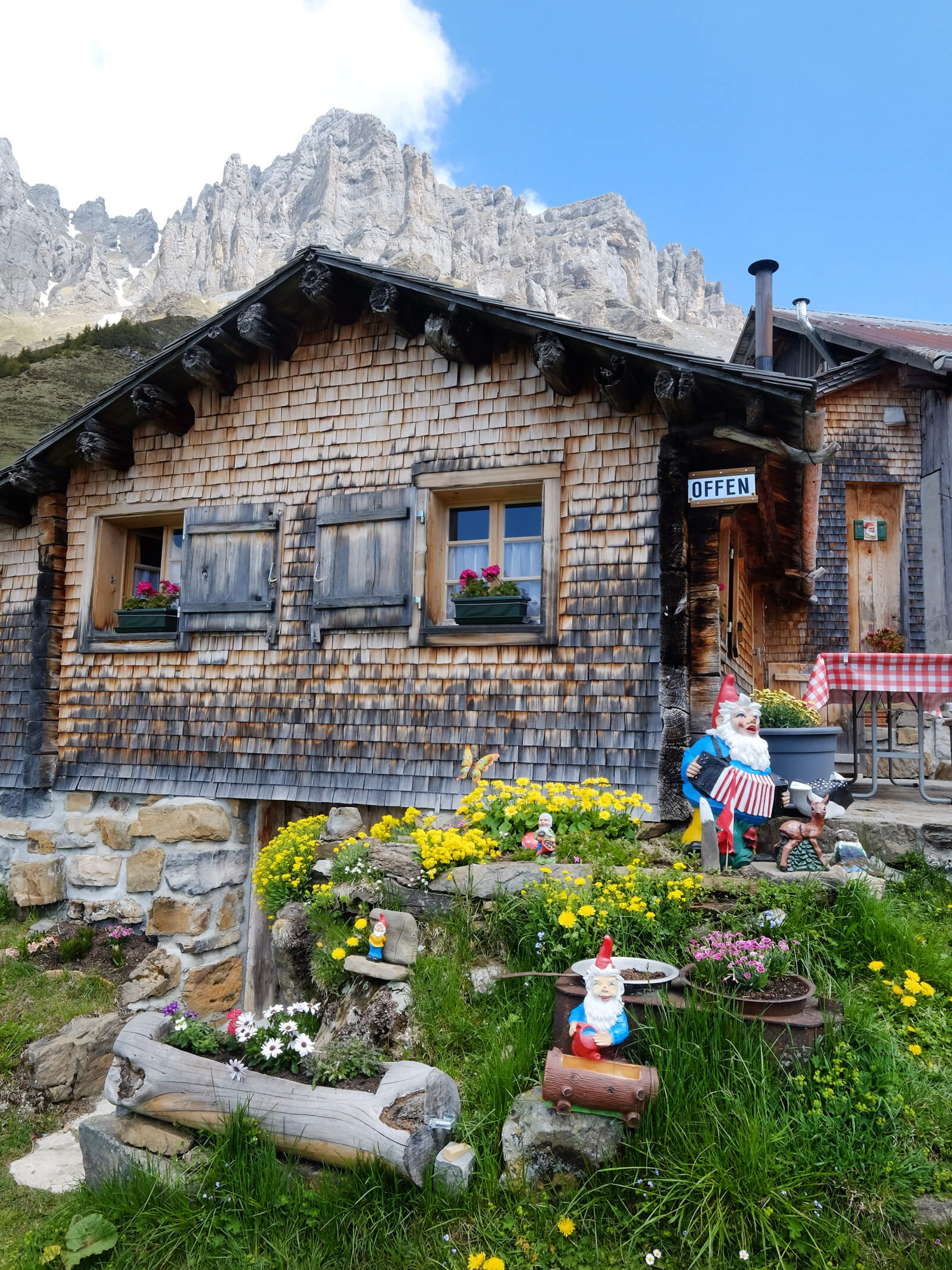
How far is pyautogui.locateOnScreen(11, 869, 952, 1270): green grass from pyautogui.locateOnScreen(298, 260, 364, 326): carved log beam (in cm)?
578

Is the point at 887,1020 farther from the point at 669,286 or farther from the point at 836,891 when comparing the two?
the point at 669,286

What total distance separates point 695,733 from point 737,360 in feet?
43.7

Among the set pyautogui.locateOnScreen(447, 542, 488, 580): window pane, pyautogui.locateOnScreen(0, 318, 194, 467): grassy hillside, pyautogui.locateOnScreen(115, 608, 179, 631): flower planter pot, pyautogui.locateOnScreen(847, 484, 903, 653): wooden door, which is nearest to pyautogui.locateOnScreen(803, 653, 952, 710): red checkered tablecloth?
pyautogui.locateOnScreen(447, 542, 488, 580): window pane

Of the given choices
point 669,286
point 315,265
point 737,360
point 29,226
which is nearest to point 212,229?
point 29,226

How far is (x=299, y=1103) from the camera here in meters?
3.38

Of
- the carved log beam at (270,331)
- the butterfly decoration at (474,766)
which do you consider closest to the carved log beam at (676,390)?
the butterfly decoration at (474,766)

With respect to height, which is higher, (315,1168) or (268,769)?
(268,769)

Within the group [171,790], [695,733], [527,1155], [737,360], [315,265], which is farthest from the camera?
[737,360]

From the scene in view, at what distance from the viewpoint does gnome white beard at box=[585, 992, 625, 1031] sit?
3172 mm

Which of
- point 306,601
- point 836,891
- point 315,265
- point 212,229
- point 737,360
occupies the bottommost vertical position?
point 836,891

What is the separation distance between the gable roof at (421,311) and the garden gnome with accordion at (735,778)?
7.03 ft

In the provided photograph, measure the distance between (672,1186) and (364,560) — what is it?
5.12 meters

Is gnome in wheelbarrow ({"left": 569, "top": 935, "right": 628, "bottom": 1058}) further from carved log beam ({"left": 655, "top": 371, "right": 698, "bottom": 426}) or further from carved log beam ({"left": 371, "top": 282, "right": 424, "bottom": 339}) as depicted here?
carved log beam ({"left": 371, "top": 282, "right": 424, "bottom": 339})

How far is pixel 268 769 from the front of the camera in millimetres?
7145
